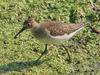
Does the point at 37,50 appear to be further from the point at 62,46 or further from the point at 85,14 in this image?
the point at 85,14

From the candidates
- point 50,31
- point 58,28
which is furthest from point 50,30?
point 58,28

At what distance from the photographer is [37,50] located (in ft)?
31.1

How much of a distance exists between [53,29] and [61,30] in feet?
0.62

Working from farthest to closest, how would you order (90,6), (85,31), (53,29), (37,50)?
1. (90,6)
2. (85,31)
3. (37,50)
4. (53,29)

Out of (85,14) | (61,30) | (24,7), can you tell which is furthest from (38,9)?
(61,30)

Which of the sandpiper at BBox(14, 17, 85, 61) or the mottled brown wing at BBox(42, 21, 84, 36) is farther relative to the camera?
the mottled brown wing at BBox(42, 21, 84, 36)

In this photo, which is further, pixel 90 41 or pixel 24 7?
pixel 24 7

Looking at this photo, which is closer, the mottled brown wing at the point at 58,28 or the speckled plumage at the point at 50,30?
the speckled plumage at the point at 50,30

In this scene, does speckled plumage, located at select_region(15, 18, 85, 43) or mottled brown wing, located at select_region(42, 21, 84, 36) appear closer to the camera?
speckled plumage, located at select_region(15, 18, 85, 43)

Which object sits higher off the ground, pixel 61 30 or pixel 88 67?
pixel 61 30

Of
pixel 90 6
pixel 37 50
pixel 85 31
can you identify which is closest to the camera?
pixel 37 50

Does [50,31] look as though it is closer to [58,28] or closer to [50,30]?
[50,30]

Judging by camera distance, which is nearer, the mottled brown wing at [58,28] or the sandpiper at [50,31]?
the sandpiper at [50,31]

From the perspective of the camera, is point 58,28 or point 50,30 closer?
point 50,30
